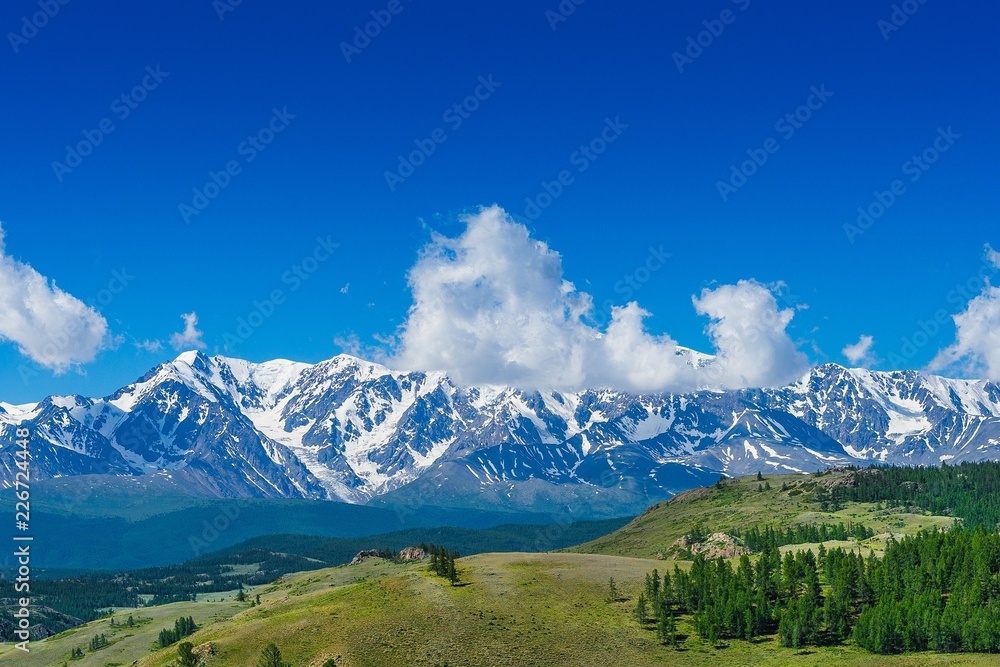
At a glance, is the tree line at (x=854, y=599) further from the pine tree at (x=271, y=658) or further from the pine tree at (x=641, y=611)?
the pine tree at (x=271, y=658)

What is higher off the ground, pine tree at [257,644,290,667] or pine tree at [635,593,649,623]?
pine tree at [635,593,649,623]

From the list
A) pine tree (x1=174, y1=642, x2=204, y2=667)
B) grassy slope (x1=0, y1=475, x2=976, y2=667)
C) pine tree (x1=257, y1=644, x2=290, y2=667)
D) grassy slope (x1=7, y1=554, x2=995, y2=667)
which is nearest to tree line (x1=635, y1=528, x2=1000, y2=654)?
grassy slope (x1=0, y1=475, x2=976, y2=667)

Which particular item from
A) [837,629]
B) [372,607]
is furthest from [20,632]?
[837,629]

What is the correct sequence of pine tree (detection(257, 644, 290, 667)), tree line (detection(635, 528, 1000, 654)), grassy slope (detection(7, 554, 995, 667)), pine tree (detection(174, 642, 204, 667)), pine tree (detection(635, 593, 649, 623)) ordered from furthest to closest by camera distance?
pine tree (detection(635, 593, 649, 623))
pine tree (detection(174, 642, 204, 667))
tree line (detection(635, 528, 1000, 654))
grassy slope (detection(7, 554, 995, 667))
pine tree (detection(257, 644, 290, 667))

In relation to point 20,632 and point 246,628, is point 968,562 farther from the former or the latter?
point 20,632

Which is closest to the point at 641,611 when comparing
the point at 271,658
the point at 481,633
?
the point at 481,633

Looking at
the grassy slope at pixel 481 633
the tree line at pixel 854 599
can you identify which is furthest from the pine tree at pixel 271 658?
the tree line at pixel 854 599

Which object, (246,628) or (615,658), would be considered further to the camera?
(246,628)

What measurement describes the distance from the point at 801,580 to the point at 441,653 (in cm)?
7539

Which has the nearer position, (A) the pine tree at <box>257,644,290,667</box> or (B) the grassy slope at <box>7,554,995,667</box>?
(A) the pine tree at <box>257,644,290,667</box>

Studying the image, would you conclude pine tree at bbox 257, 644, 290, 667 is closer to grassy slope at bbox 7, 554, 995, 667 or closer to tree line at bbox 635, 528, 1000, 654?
grassy slope at bbox 7, 554, 995, 667

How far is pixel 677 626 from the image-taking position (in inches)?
6629

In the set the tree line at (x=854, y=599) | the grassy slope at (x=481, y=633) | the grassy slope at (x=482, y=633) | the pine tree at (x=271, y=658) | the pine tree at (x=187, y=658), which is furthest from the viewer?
the pine tree at (x=187, y=658)

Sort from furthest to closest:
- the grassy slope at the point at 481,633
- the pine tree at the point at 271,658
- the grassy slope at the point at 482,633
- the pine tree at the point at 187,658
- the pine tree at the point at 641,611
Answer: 1. the pine tree at the point at 641,611
2. the pine tree at the point at 187,658
3. the grassy slope at the point at 482,633
4. the grassy slope at the point at 481,633
5. the pine tree at the point at 271,658
